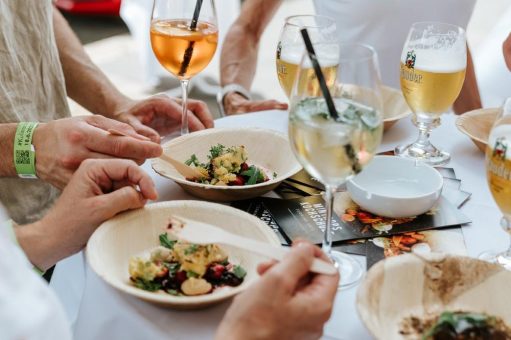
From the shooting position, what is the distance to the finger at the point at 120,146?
3.68 feet

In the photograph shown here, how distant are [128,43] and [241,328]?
4.41m

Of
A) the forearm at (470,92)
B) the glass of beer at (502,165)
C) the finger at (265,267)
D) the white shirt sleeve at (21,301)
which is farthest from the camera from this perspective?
the forearm at (470,92)

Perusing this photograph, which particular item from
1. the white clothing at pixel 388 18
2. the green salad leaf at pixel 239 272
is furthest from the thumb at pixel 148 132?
the white clothing at pixel 388 18

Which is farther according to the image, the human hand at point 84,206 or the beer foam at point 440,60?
the beer foam at point 440,60

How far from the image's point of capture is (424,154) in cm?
135

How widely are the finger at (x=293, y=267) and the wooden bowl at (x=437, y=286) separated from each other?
102 millimetres

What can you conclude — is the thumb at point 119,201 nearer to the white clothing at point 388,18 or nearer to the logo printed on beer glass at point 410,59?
the logo printed on beer glass at point 410,59

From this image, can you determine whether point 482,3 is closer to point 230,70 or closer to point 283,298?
point 230,70

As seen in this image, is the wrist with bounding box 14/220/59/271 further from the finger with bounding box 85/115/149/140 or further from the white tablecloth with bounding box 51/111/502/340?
the finger with bounding box 85/115/149/140

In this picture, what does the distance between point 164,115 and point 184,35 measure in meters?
0.23

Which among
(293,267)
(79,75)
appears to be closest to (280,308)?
(293,267)

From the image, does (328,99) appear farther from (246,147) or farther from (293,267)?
(246,147)

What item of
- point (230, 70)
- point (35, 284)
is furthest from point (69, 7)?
point (35, 284)

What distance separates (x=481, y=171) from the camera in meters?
1.29
